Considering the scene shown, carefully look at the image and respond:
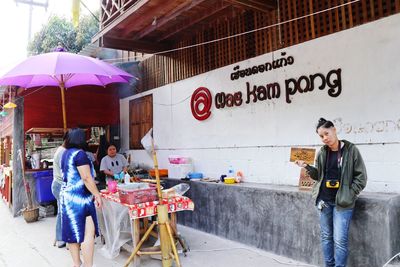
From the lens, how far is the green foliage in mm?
16344

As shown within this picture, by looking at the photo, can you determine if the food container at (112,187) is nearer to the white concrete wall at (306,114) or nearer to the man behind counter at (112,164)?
the man behind counter at (112,164)

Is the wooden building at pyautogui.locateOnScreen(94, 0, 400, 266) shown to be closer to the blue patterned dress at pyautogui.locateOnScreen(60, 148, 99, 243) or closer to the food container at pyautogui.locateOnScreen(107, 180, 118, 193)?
the food container at pyautogui.locateOnScreen(107, 180, 118, 193)

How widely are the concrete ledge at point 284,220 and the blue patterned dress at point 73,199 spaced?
263 centimetres

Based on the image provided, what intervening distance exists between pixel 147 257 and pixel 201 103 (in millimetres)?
3434

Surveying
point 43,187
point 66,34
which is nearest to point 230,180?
point 43,187

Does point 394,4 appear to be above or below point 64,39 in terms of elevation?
below

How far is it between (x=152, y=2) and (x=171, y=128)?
3238 millimetres

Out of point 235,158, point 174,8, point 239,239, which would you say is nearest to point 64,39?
point 174,8

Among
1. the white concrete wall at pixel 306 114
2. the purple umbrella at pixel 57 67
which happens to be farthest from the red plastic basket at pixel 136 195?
the purple umbrella at pixel 57 67

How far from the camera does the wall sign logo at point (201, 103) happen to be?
22.4 feet

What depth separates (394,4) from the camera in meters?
4.00

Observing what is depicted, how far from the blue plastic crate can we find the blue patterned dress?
442cm

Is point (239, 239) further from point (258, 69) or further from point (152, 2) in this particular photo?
point (152, 2)

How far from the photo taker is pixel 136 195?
4.32m
